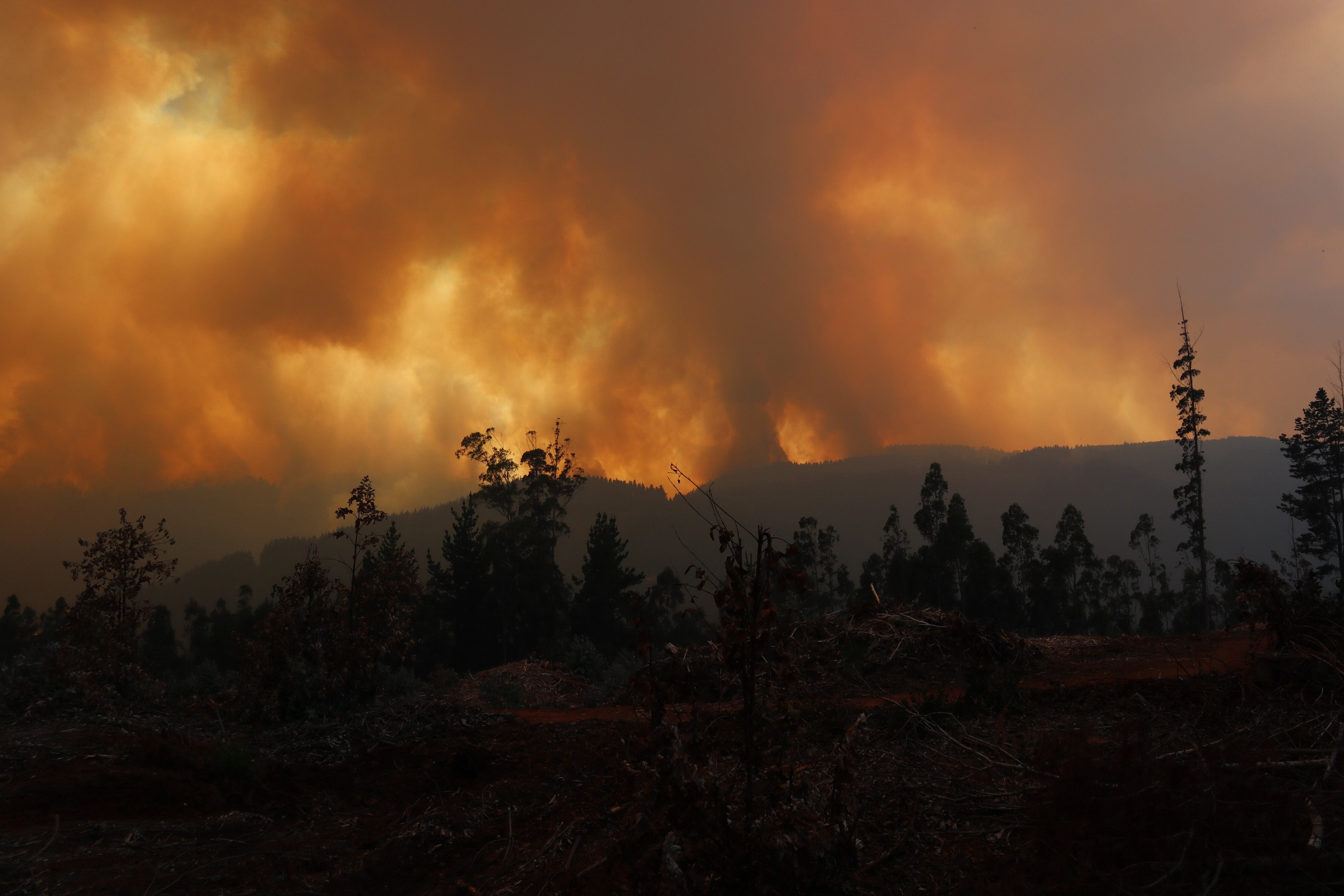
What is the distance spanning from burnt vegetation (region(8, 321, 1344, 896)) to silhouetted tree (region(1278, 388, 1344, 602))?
103 ft

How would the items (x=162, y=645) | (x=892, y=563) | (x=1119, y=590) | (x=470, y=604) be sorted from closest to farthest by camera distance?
(x=470, y=604)
(x=892, y=563)
(x=162, y=645)
(x=1119, y=590)

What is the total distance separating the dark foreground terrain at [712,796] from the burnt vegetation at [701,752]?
0.03 metres

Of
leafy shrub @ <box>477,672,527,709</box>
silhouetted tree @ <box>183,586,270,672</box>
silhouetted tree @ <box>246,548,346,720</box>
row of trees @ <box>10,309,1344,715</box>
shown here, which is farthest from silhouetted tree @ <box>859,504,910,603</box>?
silhouetted tree @ <box>183,586,270,672</box>

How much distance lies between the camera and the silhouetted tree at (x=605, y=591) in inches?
1486

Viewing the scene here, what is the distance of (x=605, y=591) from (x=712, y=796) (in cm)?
3604

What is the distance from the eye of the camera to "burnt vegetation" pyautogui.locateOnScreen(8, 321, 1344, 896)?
3.35 m

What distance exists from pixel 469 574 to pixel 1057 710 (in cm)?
3383

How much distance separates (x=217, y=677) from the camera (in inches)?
696

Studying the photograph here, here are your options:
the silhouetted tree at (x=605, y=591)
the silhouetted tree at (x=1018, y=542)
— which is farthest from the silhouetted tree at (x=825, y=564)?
the silhouetted tree at (x=605, y=591)

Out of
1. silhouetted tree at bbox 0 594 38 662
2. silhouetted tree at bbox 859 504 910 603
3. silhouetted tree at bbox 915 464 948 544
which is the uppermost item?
silhouetted tree at bbox 915 464 948 544

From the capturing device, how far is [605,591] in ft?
126

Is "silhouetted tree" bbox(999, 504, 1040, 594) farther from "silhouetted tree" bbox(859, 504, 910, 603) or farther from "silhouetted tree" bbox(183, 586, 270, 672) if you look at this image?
"silhouetted tree" bbox(183, 586, 270, 672)

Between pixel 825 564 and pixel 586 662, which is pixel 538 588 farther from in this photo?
pixel 825 564

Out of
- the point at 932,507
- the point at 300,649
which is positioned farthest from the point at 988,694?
the point at 932,507
